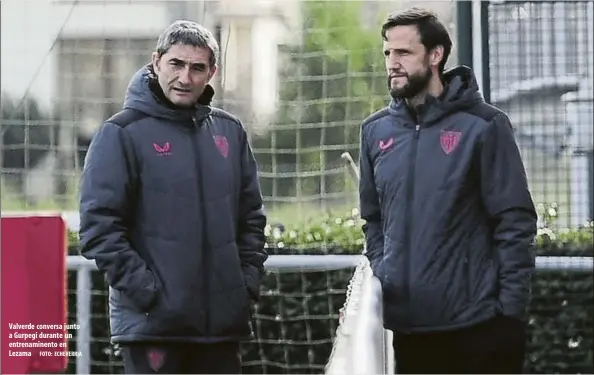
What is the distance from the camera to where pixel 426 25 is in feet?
12.9

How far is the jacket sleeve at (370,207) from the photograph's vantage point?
399 cm

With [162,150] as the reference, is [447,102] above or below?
above

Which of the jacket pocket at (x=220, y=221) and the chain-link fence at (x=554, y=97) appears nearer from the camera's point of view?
the jacket pocket at (x=220, y=221)

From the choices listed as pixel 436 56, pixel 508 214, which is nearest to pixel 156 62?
pixel 436 56

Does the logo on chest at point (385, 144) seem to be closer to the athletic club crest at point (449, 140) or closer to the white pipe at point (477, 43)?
the athletic club crest at point (449, 140)

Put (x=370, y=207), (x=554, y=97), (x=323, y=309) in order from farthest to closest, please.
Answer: (x=323, y=309)
(x=554, y=97)
(x=370, y=207)

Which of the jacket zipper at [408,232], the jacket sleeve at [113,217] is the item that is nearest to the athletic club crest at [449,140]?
the jacket zipper at [408,232]

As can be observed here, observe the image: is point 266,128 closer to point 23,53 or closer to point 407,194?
point 23,53

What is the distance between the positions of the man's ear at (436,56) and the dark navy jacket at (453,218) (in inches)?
3.7

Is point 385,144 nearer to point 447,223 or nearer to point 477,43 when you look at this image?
point 447,223

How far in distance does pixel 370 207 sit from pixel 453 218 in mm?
322

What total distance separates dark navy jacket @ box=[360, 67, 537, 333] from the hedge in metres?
2.72

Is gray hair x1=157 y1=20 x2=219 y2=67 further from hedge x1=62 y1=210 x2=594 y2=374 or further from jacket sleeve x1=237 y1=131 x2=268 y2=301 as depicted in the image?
hedge x1=62 y1=210 x2=594 y2=374

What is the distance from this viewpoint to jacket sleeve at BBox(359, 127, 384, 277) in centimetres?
399
